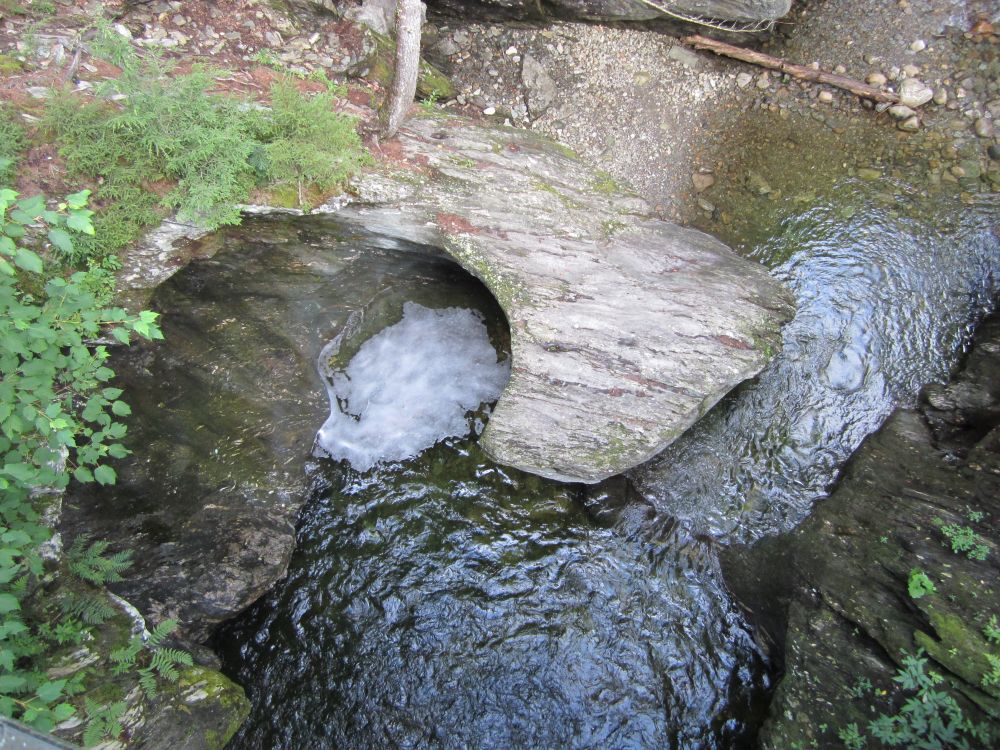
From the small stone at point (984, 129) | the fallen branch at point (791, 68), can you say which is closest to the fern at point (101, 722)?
the fallen branch at point (791, 68)

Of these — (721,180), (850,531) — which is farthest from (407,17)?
(850,531)

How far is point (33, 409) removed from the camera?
3467 mm

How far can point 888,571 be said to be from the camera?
5719 mm

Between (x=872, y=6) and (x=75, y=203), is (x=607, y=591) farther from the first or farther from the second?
(x=872, y=6)

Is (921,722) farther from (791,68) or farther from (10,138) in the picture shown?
(10,138)

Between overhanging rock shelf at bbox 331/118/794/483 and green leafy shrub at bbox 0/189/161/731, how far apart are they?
9.55ft

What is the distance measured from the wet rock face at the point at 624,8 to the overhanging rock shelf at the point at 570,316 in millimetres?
3486

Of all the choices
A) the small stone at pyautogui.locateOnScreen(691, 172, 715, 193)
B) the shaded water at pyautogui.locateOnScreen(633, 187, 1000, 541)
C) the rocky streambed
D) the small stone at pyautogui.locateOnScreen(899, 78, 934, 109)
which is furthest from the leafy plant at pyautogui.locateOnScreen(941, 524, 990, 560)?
the small stone at pyautogui.locateOnScreen(899, 78, 934, 109)

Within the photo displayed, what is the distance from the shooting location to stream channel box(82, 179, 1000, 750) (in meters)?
6.05

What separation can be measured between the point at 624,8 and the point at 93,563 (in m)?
10.1

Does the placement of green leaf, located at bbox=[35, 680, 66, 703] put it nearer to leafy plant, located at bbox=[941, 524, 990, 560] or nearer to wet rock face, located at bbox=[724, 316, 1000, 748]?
wet rock face, located at bbox=[724, 316, 1000, 748]

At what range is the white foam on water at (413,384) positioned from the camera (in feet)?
25.3

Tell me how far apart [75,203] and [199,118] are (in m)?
2.95

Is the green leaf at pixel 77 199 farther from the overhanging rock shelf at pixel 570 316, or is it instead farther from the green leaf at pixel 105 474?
the overhanging rock shelf at pixel 570 316
